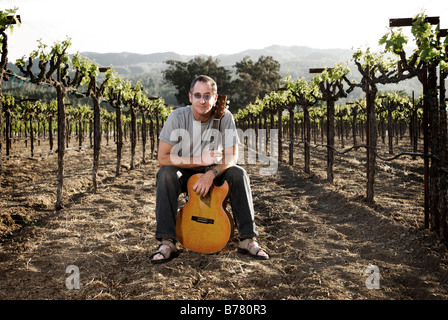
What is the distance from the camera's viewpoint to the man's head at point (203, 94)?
319 centimetres

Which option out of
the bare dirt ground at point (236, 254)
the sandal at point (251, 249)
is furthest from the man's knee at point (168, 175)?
the sandal at point (251, 249)

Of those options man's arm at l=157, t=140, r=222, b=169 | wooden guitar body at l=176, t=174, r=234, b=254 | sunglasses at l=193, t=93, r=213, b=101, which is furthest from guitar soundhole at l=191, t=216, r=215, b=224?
sunglasses at l=193, t=93, r=213, b=101

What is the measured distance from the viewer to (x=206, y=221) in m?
3.08

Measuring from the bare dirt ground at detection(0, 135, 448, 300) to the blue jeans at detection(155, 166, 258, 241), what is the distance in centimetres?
32

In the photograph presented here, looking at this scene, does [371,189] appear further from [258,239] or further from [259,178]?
[259,178]

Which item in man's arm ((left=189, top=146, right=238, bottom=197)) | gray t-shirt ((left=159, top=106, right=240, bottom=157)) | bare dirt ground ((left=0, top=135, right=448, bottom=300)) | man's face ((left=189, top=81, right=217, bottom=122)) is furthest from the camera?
gray t-shirt ((left=159, top=106, right=240, bottom=157))

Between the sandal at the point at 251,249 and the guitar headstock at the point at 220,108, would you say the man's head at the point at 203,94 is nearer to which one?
the guitar headstock at the point at 220,108

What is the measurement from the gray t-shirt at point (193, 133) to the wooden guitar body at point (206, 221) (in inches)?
13.7

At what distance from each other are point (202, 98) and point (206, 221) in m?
1.23

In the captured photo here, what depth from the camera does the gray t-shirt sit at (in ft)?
10.8

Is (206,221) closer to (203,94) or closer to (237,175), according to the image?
(237,175)

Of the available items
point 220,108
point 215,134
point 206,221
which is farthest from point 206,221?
point 220,108

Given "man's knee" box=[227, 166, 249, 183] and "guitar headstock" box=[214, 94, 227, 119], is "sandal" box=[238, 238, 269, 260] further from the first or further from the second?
"guitar headstock" box=[214, 94, 227, 119]
